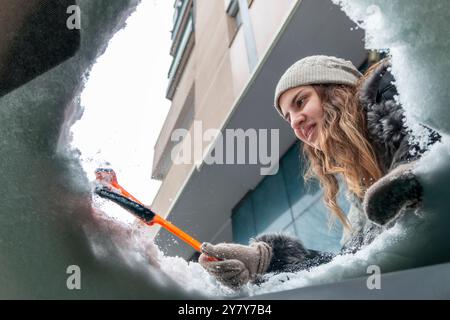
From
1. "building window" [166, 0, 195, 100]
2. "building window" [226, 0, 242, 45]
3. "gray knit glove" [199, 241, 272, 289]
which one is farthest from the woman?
"building window" [226, 0, 242, 45]

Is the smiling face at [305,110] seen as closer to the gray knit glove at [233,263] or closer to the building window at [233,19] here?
the gray knit glove at [233,263]

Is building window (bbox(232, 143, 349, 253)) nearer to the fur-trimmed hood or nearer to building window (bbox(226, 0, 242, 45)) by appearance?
the fur-trimmed hood

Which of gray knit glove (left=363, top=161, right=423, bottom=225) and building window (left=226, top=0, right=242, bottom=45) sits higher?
building window (left=226, top=0, right=242, bottom=45)

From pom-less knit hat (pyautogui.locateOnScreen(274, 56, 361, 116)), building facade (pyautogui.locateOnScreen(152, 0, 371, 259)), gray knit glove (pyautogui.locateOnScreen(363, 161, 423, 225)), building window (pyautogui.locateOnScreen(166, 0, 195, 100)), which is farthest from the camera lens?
building window (pyautogui.locateOnScreen(166, 0, 195, 100))

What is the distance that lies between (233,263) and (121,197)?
22 cm

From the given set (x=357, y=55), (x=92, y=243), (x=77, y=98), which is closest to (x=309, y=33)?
(x=357, y=55)

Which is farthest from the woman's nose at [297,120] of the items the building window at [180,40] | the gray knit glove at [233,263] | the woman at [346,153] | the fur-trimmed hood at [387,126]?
the building window at [180,40]

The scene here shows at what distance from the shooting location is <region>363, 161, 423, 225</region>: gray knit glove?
42cm

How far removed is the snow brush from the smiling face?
26 centimetres

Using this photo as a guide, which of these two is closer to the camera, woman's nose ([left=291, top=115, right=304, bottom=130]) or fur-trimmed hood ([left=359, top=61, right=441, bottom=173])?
fur-trimmed hood ([left=359, top=61, right=441, bottom=173])

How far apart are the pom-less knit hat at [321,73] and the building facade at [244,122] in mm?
101

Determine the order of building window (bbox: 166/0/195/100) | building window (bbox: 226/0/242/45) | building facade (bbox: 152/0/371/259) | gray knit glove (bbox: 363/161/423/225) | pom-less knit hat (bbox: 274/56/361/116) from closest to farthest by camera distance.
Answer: gray knit glove (bbox: 363/161/423/225) < pom-less knit hat (bbox: 274/56/361/116) < building facade (bbox: 152/0/371/259) < building window (bbox: 166/0/195/100) < building window (bbox: 226/0/242/45)

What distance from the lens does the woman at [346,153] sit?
44 cm
